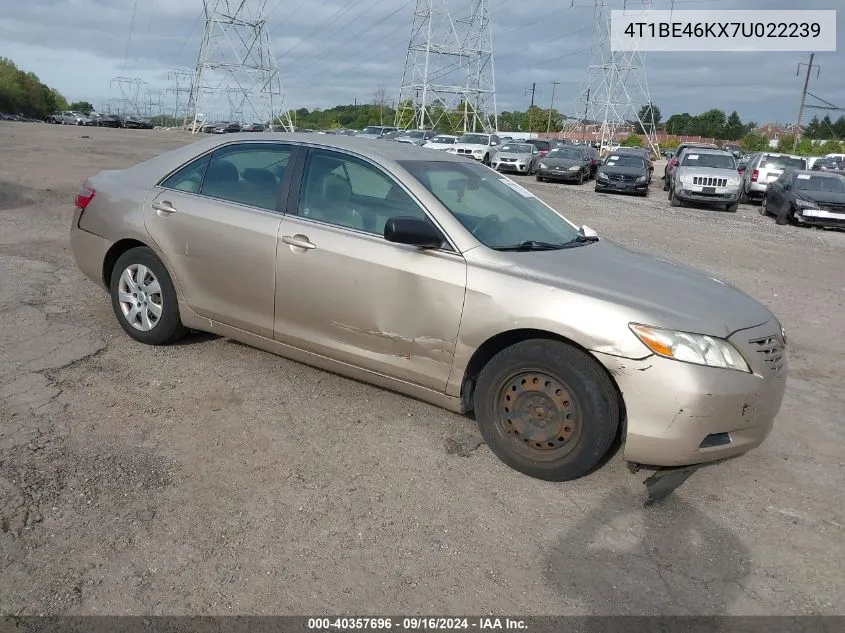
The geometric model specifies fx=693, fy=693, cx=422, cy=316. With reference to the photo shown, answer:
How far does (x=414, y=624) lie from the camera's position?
8.36 ft

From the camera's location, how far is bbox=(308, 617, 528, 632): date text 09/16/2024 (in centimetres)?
252

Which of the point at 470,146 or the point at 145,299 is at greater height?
the point at 470,146

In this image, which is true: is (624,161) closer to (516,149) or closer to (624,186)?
(624,186)

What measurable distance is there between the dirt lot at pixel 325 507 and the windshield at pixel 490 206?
1.19m

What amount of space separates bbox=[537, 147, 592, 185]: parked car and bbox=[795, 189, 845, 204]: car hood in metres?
10.1

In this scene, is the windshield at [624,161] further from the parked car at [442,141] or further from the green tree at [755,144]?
the green tree at [755,144]

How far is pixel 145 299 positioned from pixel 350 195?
1.78 meters

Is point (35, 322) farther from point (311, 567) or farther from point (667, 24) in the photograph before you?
point (667, 24)

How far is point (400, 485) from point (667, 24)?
1484 inches

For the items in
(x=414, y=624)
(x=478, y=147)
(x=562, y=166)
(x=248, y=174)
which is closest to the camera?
(x=414, y=624)

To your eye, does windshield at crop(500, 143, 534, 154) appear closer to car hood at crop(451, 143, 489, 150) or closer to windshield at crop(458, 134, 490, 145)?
car hood at crop(451, 143, 489, 150)

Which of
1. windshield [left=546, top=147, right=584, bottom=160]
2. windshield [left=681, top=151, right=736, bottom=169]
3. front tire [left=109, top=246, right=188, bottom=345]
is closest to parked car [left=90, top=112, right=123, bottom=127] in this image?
windshield [left=546, top=147, right=584, bottom=160]

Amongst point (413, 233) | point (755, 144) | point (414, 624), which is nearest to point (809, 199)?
point (413, 233)

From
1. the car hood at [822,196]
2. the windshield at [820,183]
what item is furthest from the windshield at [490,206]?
the windshield at [820,183]
